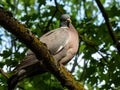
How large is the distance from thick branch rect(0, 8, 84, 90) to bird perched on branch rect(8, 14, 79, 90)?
0.64 meters

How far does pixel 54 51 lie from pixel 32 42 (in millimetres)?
1964

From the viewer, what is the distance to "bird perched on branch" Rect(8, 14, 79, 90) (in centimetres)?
491

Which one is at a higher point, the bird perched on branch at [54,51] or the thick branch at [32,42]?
the bird perched on branch at [54,51]

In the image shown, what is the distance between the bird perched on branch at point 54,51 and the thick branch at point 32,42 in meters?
0.64

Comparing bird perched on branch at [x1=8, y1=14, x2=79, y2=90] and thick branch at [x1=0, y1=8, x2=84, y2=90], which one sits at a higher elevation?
bird perched on branch at [x1=8, y1=14, x2=79, y2=90]

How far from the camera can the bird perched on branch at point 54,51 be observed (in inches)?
193

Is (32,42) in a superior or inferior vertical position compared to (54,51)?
inferior

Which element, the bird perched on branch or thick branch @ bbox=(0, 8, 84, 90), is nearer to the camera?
thick branch @ bbox=(0, 8, 84, 90)

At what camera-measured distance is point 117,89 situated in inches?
241

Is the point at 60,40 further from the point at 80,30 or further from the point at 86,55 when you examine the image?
the point at 80,30

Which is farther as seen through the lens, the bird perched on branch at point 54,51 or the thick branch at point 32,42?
the bird perched on branch at point 54,51

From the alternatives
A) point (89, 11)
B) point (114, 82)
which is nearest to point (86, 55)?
point (114, 82)

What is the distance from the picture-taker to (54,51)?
554cm

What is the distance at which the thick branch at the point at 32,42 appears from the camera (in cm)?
338
